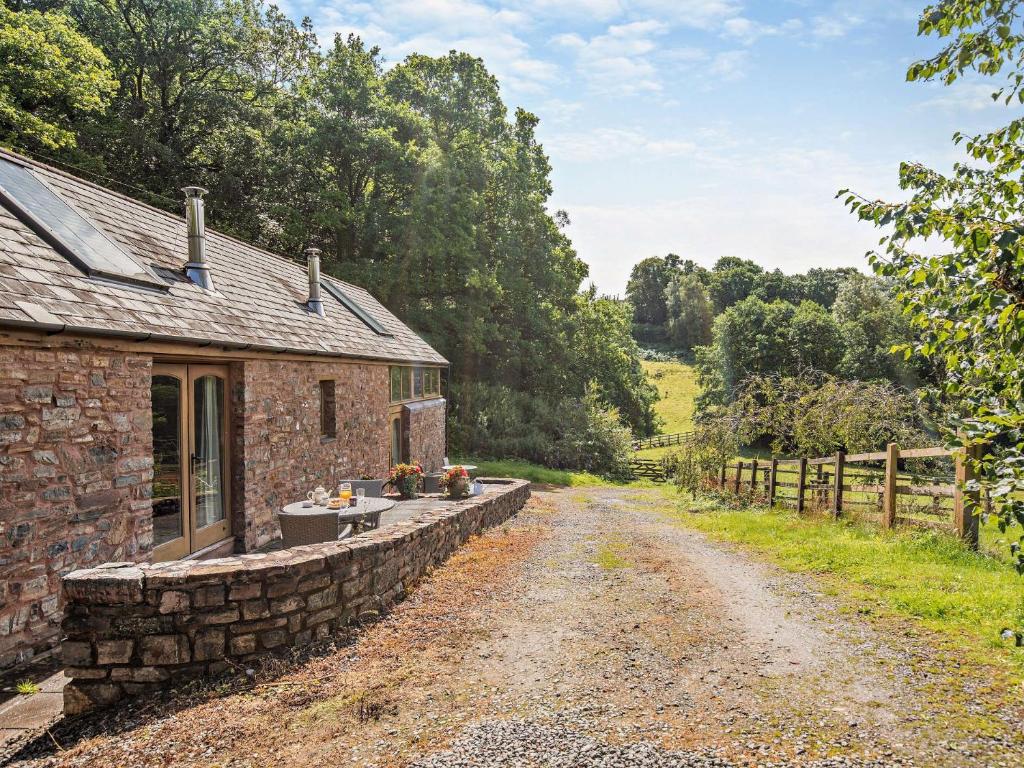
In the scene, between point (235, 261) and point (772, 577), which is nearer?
point (772, 577)

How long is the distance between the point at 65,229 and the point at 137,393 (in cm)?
236

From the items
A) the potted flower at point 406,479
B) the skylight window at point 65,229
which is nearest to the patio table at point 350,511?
the skylight window at point 65,229

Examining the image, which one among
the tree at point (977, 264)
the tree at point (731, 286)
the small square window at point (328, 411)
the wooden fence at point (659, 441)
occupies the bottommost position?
the wooden fence at point (659, 441)

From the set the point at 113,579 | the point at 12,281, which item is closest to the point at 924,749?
the point at 113,579

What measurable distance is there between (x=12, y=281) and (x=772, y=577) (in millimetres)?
8917

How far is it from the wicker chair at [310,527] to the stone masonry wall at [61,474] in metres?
1.74

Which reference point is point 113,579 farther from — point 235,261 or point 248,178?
point 248,178

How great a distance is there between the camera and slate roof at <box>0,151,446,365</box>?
5.89 metres

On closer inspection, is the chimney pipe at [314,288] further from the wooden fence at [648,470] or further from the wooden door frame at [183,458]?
the wooden fence at [648,470]

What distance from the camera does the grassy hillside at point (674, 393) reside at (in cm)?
4551

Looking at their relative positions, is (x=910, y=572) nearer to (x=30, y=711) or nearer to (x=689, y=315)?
(x=30, y=711)

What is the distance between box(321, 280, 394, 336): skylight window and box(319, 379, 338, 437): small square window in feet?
14.3

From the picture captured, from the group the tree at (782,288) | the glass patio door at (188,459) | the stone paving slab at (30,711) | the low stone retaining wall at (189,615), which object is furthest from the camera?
the tree at (782,288)

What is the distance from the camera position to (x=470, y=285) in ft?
95.3
